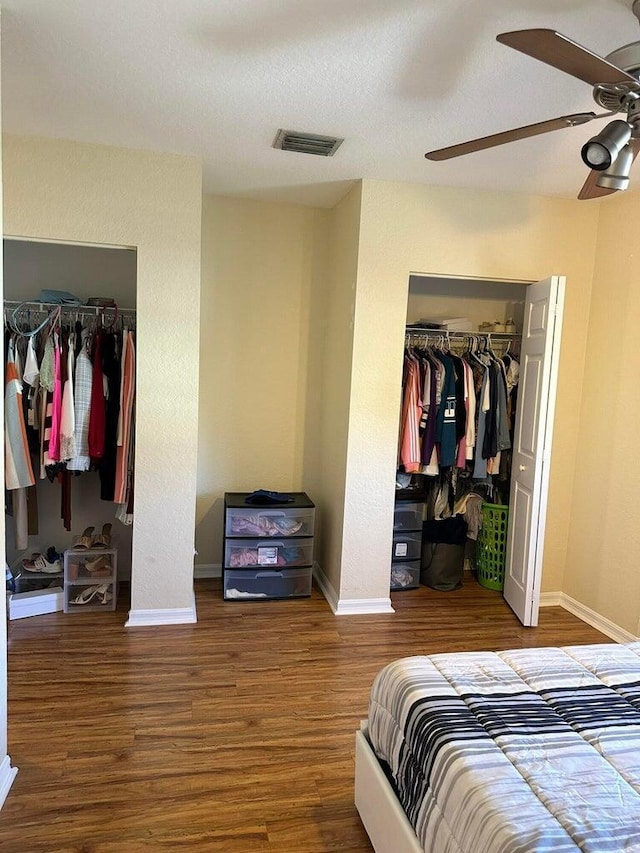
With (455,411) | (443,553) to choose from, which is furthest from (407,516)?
(455,411)

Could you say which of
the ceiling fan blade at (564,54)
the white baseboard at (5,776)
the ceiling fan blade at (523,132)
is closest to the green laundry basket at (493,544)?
the ceiling fan blade at (523,132)

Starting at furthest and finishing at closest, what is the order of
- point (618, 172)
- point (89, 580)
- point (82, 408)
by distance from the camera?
1. point (89, 580)
2. point (82, 408)
3. point (618, 172)

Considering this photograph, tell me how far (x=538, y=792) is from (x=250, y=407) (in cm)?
317

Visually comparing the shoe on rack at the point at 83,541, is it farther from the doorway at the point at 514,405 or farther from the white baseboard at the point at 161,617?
the doorway at the point at 514,405

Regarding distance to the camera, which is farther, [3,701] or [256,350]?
[256,350]

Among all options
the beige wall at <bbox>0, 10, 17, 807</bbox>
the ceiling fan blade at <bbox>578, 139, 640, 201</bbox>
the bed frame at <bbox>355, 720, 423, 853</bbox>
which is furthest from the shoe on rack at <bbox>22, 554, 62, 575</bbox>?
the ceiling fan blade at <bbox>578, 139, 640, 201</bbox>

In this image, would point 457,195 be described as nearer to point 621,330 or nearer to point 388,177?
point 388,177

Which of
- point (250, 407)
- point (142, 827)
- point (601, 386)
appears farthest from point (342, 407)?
point (142, 827)

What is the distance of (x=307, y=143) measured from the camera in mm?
2961

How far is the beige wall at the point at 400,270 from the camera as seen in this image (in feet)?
11.6

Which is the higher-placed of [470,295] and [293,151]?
[293,151]

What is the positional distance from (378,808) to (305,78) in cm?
257

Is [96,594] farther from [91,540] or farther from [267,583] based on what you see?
[267,583]

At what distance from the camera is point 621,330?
141 inches
